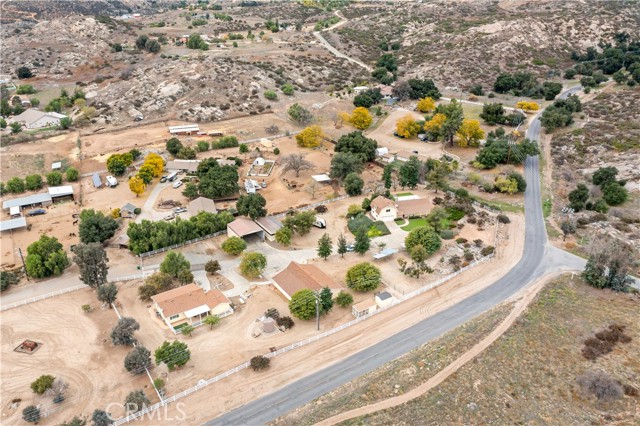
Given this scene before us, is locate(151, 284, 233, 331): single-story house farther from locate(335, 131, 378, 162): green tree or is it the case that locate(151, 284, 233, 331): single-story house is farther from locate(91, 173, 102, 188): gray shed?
locate(335, 131, 378, 162): green tree

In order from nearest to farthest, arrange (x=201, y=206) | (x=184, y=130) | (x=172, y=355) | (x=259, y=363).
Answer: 1. (x=259, y=363)
2. (x=172, y=355)
3. (x=201, y=206)
4. (x=184, y=130)

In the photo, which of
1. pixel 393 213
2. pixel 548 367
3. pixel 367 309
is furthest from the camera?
pixel 393 213

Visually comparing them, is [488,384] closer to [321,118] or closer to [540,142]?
[540,142]

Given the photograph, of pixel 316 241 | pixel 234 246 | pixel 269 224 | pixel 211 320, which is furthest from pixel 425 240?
pixel 211 320

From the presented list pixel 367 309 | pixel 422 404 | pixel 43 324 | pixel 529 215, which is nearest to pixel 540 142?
pixel 529 215

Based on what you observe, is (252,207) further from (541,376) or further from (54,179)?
(541,376)

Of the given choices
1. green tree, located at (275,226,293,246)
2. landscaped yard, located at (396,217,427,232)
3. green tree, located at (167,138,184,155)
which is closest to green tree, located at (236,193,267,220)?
green tree, located at (275,226,293,246)
